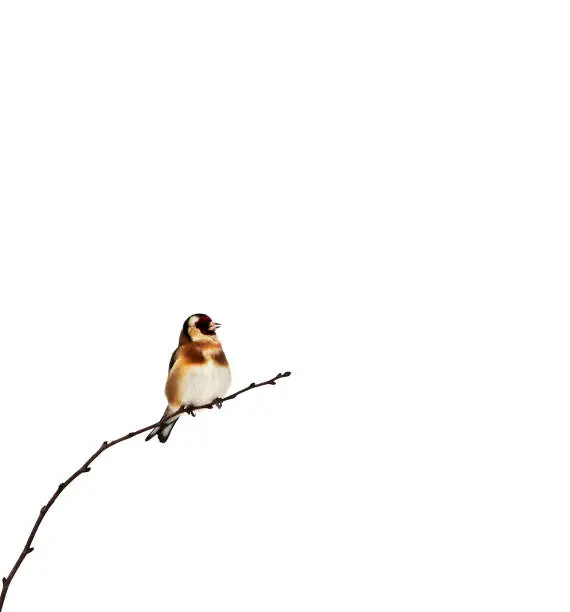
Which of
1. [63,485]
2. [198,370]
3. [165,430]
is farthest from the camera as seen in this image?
[198,370]

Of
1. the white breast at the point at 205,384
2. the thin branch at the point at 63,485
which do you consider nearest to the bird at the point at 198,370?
the white breast at the point at 205,384

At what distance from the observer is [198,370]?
145 cm

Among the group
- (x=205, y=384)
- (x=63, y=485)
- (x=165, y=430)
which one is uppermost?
(x=205, y=384)

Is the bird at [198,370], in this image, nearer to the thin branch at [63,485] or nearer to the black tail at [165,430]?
the black tail at [165,430]

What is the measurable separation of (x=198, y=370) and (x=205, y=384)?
0.03 m

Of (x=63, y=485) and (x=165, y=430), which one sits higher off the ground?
(x=165, y=430)

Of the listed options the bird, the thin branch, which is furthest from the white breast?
the thin branch

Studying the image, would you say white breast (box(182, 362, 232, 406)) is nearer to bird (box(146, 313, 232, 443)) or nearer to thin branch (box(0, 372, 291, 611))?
bird (box(146, 313, 232, 443))

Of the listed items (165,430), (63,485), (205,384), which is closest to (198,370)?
(205,384)

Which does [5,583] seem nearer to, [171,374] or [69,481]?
[69,481]

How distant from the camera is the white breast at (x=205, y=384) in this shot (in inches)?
55.4

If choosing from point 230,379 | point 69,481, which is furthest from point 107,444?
point 230,379

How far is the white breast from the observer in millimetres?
1406

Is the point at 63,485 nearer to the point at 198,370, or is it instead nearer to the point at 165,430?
the point at 165,430
